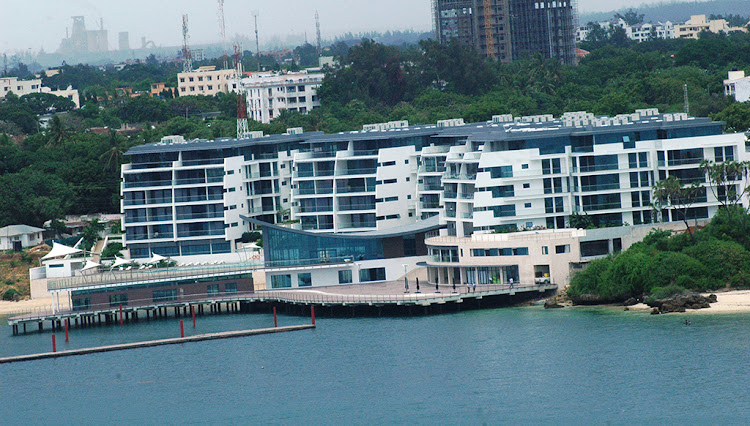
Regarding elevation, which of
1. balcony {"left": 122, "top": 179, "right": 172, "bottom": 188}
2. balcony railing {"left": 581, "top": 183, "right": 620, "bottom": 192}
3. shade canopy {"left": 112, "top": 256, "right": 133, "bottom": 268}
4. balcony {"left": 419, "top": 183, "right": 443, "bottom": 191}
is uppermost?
balcony {"left": 122, "top": 179, "right": 172, "bottom": 188}

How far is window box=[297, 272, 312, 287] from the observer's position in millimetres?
88062

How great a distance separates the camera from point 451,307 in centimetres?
7950

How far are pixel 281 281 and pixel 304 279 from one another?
1477 mm

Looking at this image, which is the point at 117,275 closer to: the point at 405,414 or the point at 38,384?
the point at 38,384

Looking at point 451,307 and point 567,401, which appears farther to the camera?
point 451,307

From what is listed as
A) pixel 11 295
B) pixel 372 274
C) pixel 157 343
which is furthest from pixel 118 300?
pixel 372 274

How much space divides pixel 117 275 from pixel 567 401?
3786 cm

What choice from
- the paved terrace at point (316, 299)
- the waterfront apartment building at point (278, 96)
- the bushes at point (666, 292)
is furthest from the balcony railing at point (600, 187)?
the waterfront apartment building at point (278, 96)

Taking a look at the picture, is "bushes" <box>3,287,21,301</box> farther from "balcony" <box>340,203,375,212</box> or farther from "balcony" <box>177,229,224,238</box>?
"balcony" <box>340,203,375,212</box>

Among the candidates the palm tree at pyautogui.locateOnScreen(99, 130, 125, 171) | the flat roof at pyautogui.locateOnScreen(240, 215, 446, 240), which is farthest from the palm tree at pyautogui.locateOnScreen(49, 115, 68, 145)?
the flat roof at pyautogui.locateOnScreen(240, 215, 446, 240)

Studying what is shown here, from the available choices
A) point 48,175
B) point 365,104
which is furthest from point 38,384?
point 365,104

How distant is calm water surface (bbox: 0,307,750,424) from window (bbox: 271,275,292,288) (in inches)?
382

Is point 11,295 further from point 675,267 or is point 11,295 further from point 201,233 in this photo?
point 675,267

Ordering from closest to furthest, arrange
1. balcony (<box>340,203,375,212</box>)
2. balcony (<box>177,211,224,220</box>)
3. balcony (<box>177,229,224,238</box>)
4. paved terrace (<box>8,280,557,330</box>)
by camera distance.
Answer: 1. paved terrace (<box>8,280,557,330</box>)
2. balcony (<box>340,203,375,212</box>)
3. balcony (<box>177,229,224,238</box>)
4. balcony (<box>177,211,224,220</box>)
